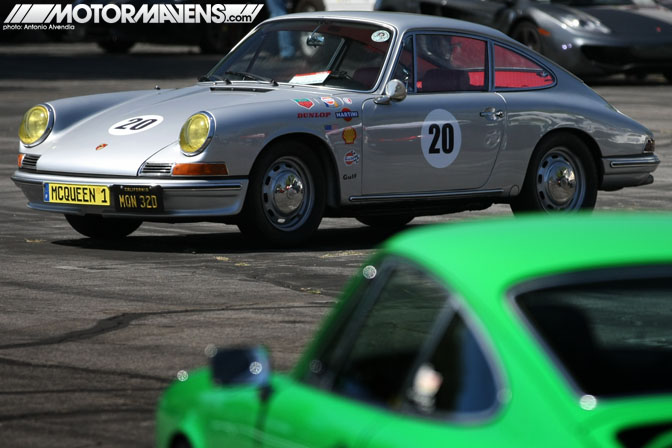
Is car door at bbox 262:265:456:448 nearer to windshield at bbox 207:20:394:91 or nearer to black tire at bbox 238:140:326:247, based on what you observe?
black tire at bbox 238:140:326:247

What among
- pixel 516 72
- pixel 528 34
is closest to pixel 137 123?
pixel 516 72

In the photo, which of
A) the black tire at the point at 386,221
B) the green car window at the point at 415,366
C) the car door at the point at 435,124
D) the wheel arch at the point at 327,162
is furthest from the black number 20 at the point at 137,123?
the green car window at the point at 415,366

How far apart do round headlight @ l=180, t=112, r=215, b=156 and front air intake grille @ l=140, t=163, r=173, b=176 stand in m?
0.14

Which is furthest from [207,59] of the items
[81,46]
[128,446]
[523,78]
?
[128,446]

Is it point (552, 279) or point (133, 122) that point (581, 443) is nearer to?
point (552, 279)

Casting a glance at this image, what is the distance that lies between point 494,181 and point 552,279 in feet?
24.9

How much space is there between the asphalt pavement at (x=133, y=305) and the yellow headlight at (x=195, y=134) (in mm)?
669

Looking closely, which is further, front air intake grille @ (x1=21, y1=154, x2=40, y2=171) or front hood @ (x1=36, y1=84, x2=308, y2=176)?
front air intake grille @ (x1=21, y1=154, x2=40, y2=171)

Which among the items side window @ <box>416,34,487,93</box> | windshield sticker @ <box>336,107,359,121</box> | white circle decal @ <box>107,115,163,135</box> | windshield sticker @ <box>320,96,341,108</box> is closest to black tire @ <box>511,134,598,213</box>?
side window @ <box>416,34,487,93</box>

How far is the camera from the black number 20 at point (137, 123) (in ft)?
30.7

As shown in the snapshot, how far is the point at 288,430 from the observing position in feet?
10.5

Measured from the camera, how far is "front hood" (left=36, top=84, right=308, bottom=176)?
9156 millimetres

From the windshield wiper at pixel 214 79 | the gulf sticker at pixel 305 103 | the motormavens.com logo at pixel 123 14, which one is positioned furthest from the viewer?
the motormavens.com logo at pixel 123 14

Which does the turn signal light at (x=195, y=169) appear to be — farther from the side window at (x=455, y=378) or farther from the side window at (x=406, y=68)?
the side window at (x=455, y=378)
